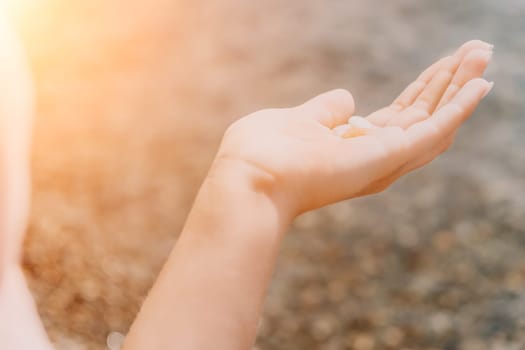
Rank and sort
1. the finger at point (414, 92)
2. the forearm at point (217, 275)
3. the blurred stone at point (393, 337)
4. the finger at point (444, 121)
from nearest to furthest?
1. the forearm at point (217, 275)
2. the finger at point (444, 121)
3. the finger at point (414, 92)
4. the blurred stone at point (393, 337)

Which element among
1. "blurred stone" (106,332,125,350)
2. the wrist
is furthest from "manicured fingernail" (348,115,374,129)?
"blurred stone" (106,332,125,350)

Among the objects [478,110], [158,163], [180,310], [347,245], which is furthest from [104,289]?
[478,110]

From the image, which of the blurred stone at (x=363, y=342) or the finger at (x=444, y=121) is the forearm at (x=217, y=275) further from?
the blurred stone at (x=363, y=342)

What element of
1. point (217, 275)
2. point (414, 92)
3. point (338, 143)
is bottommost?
point (217, 275)

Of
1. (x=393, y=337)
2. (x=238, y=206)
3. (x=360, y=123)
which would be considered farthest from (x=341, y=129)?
(x=393, y=337)

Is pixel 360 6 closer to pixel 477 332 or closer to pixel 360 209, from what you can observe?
pixel 360 209

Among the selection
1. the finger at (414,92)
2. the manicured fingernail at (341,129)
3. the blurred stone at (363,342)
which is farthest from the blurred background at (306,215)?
the manicured fingernail at (341,129)

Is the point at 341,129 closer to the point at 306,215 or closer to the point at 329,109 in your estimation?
the point at 329,109

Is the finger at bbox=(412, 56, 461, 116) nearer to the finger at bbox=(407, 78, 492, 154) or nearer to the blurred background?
the finger at bbox=(407, 78, 492, 154)
